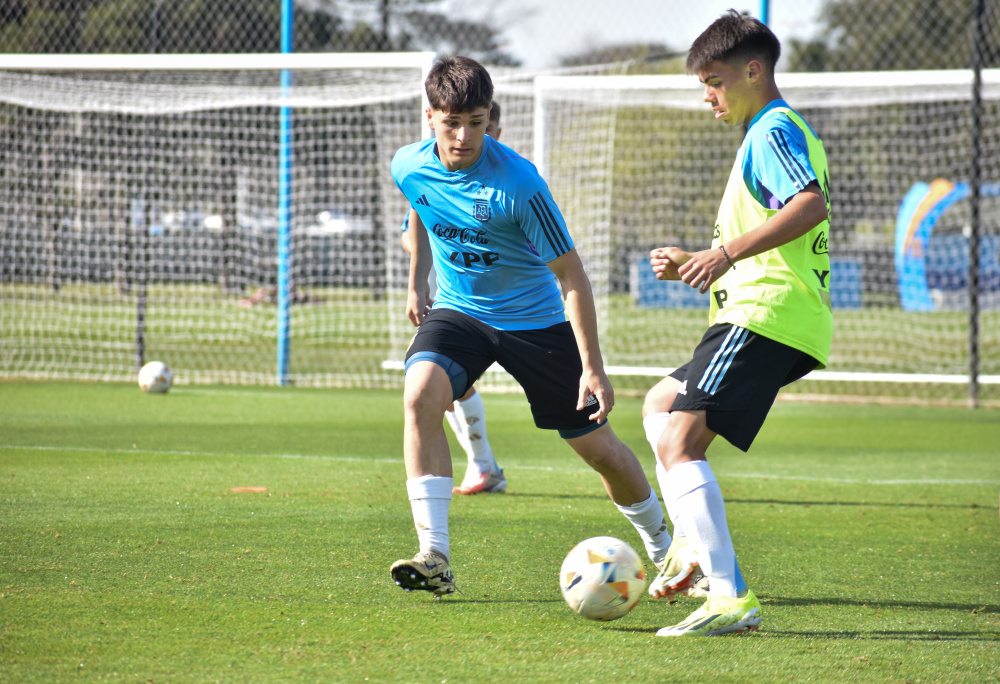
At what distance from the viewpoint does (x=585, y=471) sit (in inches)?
273

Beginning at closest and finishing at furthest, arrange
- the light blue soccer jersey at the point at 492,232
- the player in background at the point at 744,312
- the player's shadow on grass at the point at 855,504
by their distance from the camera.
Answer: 1. the player in background at the point at 744,312
2. the light blue soccer jersey at the point at 492,232
3. the player's shadow on grass at the point at 855,504

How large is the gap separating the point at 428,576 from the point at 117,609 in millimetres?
1019

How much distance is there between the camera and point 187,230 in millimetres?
14867

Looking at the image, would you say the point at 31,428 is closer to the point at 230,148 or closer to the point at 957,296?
the point at 230,148

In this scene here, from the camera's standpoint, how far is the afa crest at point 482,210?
383 centimetres

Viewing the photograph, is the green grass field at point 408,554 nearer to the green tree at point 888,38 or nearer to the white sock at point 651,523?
the white sock at point 651,523

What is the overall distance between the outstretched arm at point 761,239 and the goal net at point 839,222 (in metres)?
7.27

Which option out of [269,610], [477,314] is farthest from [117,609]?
[477,314]

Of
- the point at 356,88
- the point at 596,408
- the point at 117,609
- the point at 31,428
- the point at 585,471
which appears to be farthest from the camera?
the point at 356,88

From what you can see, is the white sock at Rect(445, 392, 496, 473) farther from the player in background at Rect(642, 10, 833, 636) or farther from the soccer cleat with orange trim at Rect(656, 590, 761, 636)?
the soccer cleat with orange trim at Rect(656, 590, 761, 636)

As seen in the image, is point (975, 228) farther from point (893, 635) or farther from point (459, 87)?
point (459, 87)

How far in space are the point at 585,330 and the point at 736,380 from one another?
56 centimetres

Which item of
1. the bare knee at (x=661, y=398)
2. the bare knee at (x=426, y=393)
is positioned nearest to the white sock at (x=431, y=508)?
the bare knee at (x=426, y=393)

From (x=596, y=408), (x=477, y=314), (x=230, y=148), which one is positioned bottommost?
(x=596, y=408)
